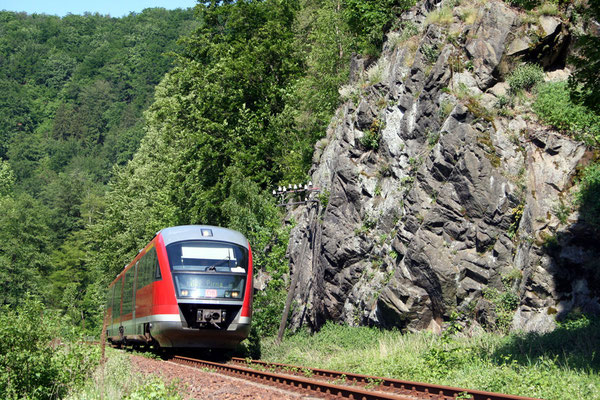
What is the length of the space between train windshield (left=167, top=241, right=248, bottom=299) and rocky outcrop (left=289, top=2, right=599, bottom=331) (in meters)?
4.75

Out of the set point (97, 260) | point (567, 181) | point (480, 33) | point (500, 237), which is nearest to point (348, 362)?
point (500, 237)

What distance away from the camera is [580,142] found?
17531 mm

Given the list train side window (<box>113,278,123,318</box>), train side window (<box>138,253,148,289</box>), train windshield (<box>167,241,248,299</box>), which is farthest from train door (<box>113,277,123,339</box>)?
train windshield (<box>167,241,248,299</box>)

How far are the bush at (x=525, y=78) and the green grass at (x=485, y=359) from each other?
7814 millimetres

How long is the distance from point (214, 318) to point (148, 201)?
31.6 meters

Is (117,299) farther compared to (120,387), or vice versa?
(117,299)

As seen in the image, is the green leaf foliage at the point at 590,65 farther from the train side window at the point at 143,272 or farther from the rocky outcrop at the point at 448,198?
the train side window at the point at 143,272

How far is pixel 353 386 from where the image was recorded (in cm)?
1219

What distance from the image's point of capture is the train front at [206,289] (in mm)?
17438

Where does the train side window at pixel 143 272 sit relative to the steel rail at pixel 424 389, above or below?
above

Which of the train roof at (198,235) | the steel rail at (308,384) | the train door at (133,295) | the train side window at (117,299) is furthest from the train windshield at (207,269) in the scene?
the train side window at (117,299)

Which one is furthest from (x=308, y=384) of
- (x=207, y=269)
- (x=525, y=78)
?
(x=525, y=78)

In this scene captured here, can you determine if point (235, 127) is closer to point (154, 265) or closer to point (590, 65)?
point (154, 265)

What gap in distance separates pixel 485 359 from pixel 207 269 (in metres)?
8.12
